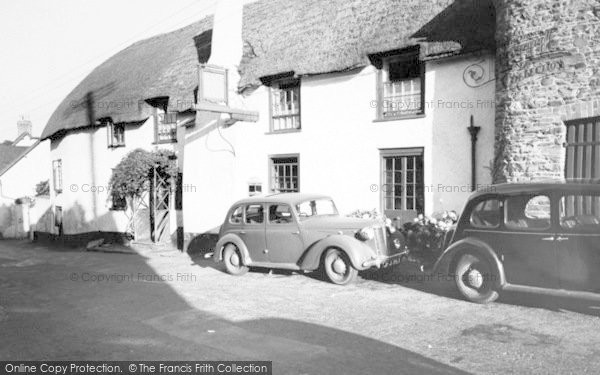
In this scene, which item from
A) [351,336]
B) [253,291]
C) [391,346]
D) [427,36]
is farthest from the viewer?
[427,36]

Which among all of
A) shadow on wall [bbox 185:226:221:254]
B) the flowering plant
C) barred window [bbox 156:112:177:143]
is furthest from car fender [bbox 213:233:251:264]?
barred window [bbox 156:112:177:143]

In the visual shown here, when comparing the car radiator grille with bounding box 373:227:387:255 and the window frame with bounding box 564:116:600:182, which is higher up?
the window frame with bounding box 564:116:600:182

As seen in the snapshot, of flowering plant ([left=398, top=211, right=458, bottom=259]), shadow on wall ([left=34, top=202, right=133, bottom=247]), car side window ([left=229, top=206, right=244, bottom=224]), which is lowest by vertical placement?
shadow on wall ([left=34, top=202, right=133, bottom=247])

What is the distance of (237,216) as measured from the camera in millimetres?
10281

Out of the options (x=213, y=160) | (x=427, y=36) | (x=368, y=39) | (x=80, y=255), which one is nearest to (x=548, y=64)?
(x=427, y=36)

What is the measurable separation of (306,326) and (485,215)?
122 inches

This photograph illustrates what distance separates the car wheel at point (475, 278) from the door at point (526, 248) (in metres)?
0.29

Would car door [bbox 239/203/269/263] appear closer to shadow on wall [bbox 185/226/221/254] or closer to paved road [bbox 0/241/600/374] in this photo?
paved road [bbox 0/241/600/374]

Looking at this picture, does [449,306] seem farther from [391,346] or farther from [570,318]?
[391,346]

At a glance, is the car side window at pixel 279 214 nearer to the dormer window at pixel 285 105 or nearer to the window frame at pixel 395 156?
the window frame at pixel 395 156

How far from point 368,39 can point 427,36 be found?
1.66 meters

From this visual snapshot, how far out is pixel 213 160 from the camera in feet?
48.3

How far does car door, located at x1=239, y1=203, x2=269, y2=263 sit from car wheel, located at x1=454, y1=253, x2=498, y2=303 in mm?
3940

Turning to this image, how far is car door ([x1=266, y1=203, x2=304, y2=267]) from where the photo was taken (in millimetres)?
9315
